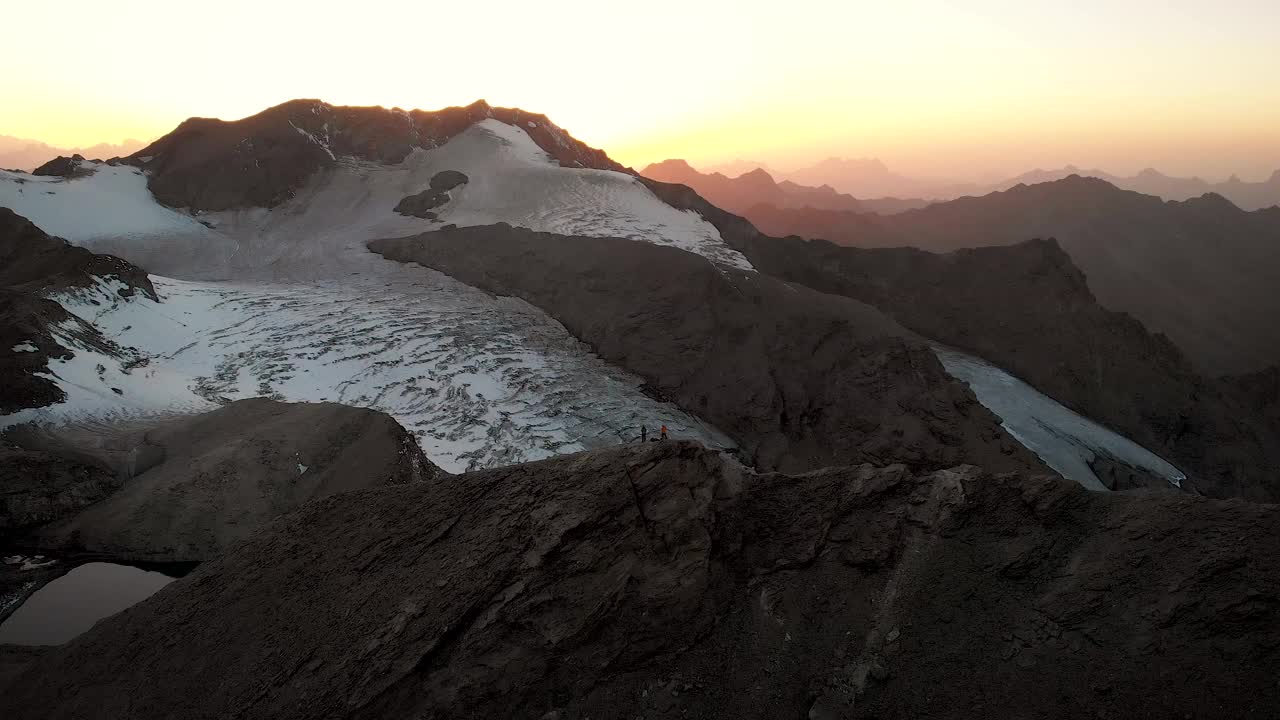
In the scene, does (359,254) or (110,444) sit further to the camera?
(359,254)

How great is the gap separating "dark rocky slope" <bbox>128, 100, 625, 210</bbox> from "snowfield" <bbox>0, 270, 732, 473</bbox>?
603 inches

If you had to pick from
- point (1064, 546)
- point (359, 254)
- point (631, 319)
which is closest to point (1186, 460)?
point (631, 319)

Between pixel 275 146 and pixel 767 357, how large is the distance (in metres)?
36.7

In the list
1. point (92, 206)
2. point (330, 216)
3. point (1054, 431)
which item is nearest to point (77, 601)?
point (1054, 431)

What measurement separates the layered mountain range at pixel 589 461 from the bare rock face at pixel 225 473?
0.22ft

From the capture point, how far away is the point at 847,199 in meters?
126

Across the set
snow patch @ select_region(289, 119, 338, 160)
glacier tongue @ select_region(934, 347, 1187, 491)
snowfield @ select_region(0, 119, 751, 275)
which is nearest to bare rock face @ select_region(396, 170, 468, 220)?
snowfield @ select_region(0, 119, 751, 275)

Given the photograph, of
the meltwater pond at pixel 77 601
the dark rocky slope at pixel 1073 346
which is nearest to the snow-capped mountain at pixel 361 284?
the meltwater pond at pixel 77 601

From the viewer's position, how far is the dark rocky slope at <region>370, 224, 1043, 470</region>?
16531 millimetres

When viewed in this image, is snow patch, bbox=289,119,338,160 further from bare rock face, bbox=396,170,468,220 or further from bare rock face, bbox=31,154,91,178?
bare rock face, bbox=31,154,91,178

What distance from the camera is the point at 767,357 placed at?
1931 cm

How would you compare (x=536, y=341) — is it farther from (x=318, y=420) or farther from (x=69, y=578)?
(x=69, y=578)

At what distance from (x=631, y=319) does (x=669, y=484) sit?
1610 cm

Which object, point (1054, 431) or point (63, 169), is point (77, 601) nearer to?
point (1054, 431)
